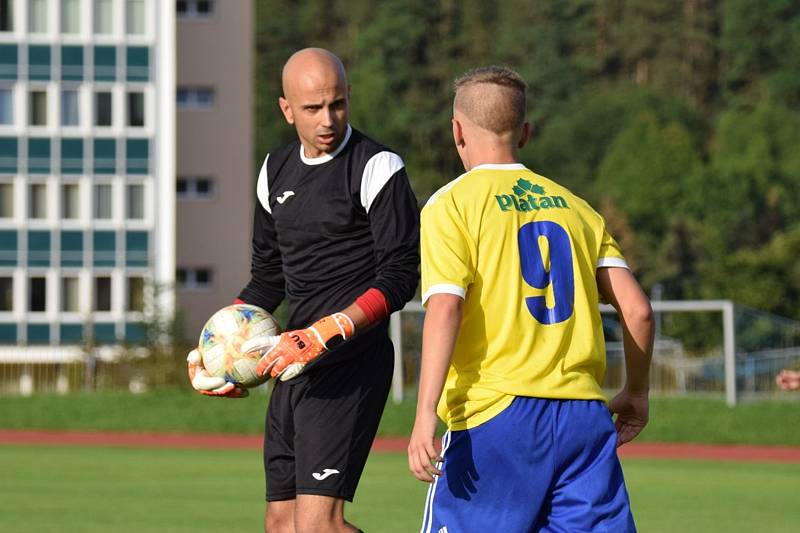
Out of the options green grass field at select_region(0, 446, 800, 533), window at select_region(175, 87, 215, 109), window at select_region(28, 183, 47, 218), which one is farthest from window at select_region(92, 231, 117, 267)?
green grass field at select_region(0, 446, 800, 533)

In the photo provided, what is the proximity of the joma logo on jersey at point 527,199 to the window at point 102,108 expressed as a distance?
49314 millimetres

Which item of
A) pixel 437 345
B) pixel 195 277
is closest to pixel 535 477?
pixel 437 345

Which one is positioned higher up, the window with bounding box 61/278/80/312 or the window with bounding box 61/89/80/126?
the window with bounding box 61/89/80/126

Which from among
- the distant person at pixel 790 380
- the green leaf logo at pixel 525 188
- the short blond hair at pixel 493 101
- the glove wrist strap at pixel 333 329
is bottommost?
the distant person at pixel 790 380

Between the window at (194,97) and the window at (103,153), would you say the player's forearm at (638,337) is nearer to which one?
the window at (103,153)

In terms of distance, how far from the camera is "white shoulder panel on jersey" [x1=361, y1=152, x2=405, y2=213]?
672cm

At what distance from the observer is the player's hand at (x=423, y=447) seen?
5.15 metres

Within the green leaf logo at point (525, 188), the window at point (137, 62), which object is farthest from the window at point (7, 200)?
the green leaf logo at point (525, 188)

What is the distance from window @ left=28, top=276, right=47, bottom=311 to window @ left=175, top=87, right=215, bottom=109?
7850 millimetres

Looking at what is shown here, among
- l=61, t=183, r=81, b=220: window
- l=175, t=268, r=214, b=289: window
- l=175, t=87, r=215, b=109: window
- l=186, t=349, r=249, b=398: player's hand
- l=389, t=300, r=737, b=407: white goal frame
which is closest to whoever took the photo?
l=186, t=349, r=249, b=398: player's hand

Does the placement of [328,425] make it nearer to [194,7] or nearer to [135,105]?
[135,105]

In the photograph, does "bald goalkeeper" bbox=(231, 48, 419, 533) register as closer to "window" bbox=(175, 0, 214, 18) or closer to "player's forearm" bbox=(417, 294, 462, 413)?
"player's forearm" bbox=(417, 294, 462, 413)

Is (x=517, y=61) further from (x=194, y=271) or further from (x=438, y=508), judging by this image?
(x=438, y=508)

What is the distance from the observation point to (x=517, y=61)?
100125 millimetres
